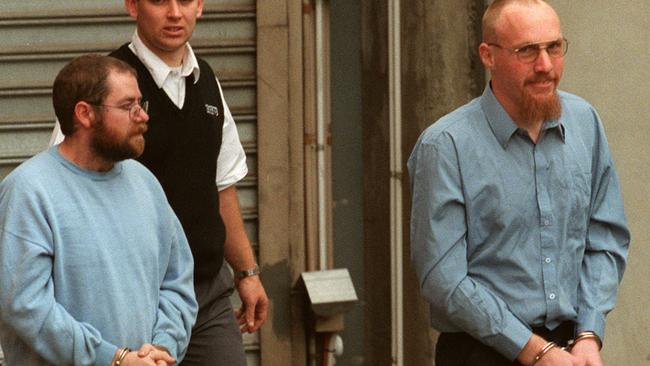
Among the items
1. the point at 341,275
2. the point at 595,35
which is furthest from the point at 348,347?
the point at 595,35

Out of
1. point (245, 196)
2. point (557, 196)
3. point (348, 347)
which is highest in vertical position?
point (557, 196)

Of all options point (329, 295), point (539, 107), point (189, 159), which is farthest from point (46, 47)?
point (539, 107)

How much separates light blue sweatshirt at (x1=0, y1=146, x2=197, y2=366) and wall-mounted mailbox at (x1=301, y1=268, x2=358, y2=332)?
108 inches

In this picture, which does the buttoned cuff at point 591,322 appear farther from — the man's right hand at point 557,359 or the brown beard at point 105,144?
the brown beard at point 105,144

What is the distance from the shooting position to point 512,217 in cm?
514

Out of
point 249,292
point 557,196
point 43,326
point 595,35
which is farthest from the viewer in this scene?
point 595,35

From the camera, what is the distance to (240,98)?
26.8ft

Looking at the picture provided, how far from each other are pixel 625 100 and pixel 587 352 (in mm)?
2420

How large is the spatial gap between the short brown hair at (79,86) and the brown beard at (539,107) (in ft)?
4.17

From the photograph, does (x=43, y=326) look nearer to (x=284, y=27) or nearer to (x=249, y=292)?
(x=249, y=292)

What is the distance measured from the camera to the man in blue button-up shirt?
5.11 metres

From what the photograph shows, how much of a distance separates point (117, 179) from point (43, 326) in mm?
541

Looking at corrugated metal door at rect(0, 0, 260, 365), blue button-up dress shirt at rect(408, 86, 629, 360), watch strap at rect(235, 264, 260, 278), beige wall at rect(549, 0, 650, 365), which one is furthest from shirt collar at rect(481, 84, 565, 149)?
corrugated metal door at rect(0, 0, 260, 365)

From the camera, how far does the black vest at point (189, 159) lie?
5.71 meters
